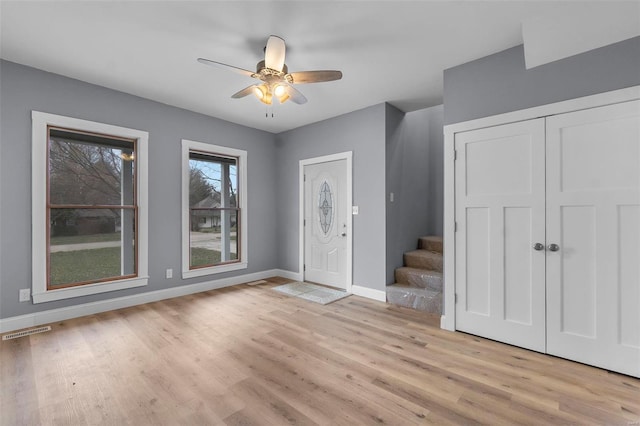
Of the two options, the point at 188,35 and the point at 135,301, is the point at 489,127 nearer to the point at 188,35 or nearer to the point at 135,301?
the point at 188,35

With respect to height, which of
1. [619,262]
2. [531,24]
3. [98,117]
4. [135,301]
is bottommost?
[135,301]

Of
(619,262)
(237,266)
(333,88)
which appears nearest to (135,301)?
(237,266)

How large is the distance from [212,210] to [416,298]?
353 cm

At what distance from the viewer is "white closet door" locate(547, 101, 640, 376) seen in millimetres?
2121

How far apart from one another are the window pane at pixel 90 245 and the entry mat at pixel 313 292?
7.38ft

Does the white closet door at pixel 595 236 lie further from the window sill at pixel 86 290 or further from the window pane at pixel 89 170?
the window pane at pixel 89 170

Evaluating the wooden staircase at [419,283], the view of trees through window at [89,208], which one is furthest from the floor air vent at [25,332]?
the wooden staircase at [419,283]

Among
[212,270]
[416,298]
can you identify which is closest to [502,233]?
[416,298]

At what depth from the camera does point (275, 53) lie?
2.40 meters

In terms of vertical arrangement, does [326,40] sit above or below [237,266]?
above

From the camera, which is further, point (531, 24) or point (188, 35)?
point (188, 35)

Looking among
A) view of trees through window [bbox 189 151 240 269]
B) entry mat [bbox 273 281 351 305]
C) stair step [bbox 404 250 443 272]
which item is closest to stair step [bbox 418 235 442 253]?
stair step [bbox 404 250 443 272]

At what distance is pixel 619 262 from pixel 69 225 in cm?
571

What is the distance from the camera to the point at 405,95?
3.78m
